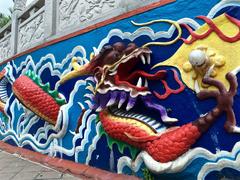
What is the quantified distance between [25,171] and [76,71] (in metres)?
1.68

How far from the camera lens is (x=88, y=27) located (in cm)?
488

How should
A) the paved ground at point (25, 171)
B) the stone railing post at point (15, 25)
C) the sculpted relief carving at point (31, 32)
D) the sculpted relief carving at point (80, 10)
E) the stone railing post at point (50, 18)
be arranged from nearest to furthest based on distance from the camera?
1. the paved ground at point (25, 171)
2. the sculpted relief carving at point (80, 10)
3. the stone railing post at point (50, 18)
4. the sculpted relief carving at point (31, 32)
5. the stone railing post at point (15, 25)

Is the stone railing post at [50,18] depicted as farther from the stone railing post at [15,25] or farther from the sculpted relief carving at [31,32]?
the stone railing post at [15,25]

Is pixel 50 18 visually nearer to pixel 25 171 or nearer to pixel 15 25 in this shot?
pixel 15 25

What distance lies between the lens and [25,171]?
505 centimetres

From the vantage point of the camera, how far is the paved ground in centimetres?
464

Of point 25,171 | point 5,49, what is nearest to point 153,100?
point 25,171

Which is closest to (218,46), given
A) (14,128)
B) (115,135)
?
(115,135)

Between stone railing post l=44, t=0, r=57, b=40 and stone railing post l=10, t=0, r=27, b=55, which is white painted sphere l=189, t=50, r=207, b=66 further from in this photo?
stone railing post l=10, t=0, r=27, b=55

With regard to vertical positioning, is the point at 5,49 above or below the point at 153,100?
above

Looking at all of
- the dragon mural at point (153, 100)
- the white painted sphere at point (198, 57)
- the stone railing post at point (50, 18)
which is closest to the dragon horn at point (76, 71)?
the dragon mural at point (153, 100)

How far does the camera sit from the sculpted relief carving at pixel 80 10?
4816 millimetres

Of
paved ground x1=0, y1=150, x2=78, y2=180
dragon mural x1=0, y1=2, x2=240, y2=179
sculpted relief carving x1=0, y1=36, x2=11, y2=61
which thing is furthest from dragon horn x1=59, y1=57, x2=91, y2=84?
sculpted relief carving x1=0, y1=36, x2=11, y2=61

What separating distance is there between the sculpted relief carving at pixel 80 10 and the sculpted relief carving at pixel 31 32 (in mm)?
850
